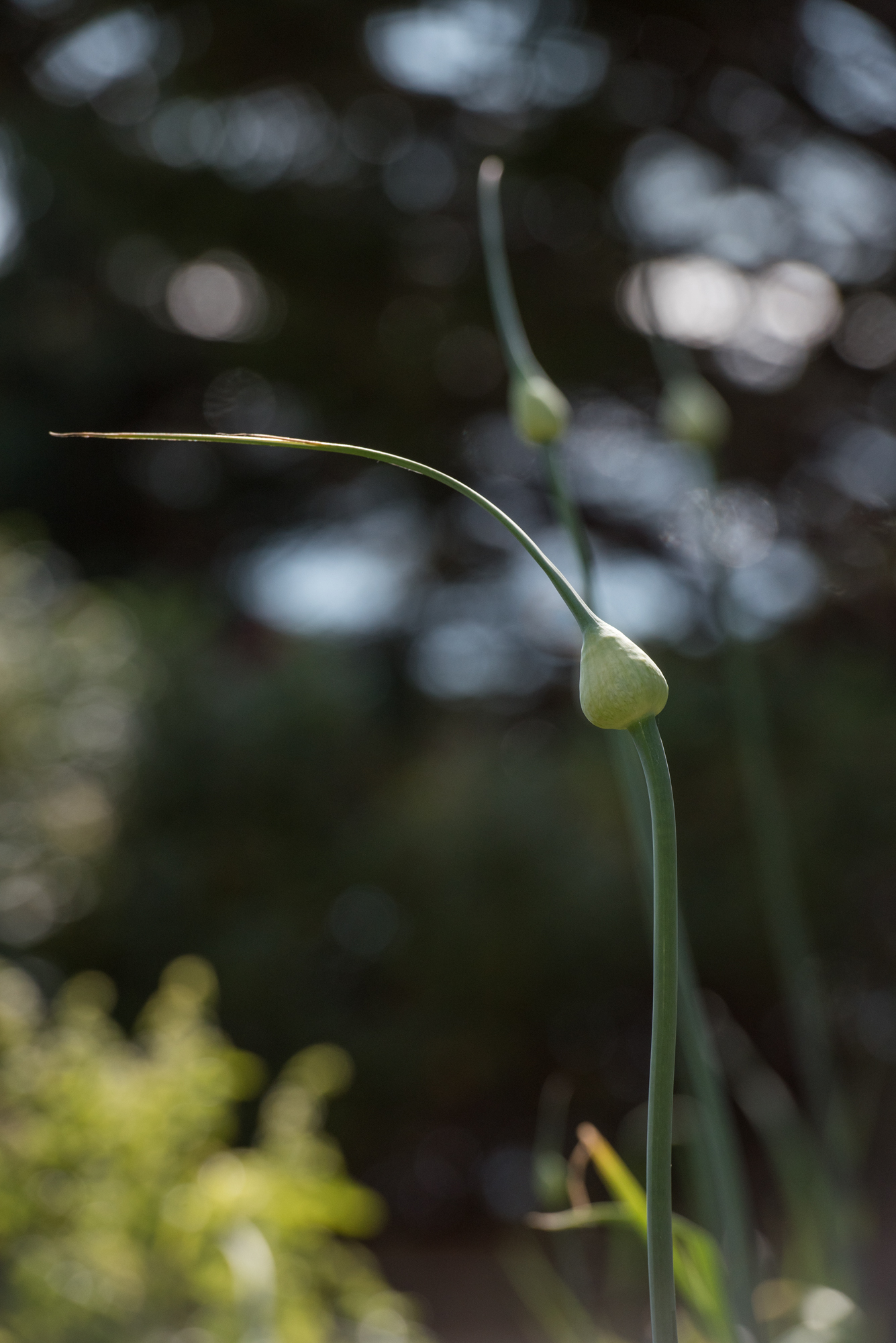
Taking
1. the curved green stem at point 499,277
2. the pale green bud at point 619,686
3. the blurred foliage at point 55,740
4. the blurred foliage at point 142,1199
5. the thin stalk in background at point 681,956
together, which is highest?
the pale green bud at point 619,686

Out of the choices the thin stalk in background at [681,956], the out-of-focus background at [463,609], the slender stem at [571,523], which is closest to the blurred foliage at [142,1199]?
the thin stalk in background at [681,956]

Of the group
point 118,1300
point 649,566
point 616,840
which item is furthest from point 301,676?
point 118,1300

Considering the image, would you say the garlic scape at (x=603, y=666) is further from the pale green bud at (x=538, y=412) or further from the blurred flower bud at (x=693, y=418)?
the blurred flower bud at (x=693, y=418)

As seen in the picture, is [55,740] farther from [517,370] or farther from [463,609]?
[517,370]

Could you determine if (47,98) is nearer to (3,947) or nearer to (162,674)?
(162,674)

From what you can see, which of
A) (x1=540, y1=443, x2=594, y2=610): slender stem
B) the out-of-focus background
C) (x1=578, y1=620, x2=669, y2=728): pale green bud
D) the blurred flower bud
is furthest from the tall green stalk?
the out-of-focus background

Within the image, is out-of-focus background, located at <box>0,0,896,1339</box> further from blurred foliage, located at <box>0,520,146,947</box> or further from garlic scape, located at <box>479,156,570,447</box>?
garlic scape, located at <box>479,156,570,447</box>
